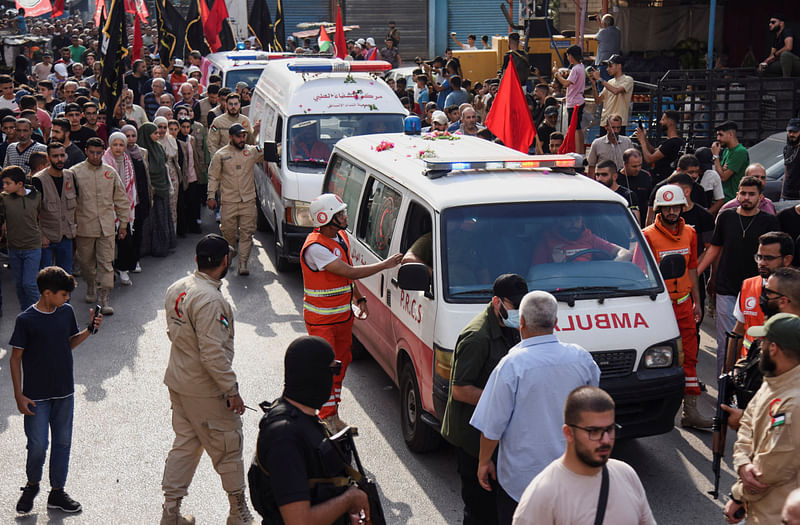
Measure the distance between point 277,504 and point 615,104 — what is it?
1191 cm

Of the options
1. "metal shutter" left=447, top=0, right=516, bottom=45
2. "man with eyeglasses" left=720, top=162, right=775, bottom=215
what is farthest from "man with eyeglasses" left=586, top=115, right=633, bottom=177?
"metal shutter" left=447, top=0, right=516, bottom=45

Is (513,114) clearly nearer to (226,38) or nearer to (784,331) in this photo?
(784,331)

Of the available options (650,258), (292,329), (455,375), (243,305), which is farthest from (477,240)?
(243,305)

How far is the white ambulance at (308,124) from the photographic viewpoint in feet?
38.5

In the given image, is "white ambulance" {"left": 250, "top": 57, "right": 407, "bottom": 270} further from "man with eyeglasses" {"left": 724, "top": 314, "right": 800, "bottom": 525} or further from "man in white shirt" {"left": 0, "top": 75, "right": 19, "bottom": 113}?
"man with eyeglasses" {"left": 724, "top": 314, "right": 800, "bottom": 525}

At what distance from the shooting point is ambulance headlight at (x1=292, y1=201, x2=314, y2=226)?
11614mm

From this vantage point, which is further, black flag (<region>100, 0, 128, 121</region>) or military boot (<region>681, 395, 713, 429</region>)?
black flag (<region>100, 0, 128, 121</region>)

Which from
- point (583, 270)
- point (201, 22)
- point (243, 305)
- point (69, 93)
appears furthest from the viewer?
point (201, 22)

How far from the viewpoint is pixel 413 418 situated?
711 cm

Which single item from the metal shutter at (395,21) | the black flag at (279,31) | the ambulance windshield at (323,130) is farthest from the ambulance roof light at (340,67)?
the metal shutter at (395,21)

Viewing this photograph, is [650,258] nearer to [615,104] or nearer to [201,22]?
[615,104]

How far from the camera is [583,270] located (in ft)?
21.6

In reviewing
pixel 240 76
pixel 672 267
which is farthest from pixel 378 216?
pixel 240 76

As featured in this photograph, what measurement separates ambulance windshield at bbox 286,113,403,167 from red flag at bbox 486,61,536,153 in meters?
1.88
